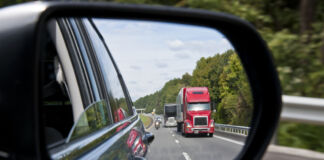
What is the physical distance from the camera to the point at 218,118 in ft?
7.42

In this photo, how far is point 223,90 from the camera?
233cm

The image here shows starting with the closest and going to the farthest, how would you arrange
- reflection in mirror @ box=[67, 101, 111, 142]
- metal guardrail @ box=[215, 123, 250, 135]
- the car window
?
reflection in mirror @ box=[67, 101, 111, 142] < metal guardrail @ box=[215, 123, 250, 135] < the car window

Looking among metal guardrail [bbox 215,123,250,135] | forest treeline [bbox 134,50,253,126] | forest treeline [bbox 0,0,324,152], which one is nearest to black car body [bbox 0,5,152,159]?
forest treeline [bbox 134,50,253,126]

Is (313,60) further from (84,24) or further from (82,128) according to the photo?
(82,128)

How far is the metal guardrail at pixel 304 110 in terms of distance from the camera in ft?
16.1

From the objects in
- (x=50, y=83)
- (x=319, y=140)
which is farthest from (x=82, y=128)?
(x=319, y=140)

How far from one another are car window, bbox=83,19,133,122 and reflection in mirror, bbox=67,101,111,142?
0.56 ft

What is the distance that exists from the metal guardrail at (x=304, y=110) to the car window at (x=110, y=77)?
3.14 meters

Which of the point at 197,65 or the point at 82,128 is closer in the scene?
the point at 82,128

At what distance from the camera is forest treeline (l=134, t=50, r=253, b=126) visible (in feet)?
6.33

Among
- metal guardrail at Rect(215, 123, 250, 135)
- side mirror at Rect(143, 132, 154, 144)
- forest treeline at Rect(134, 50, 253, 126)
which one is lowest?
side mirror at Rect(143, 132, 154, 144)

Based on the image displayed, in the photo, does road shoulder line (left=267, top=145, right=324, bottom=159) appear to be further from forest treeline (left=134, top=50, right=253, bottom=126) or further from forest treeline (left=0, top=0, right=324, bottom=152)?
forest treeline (left=134, top=50, right=253, bottom=126)

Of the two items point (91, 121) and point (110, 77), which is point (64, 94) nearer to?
point (91, 121)

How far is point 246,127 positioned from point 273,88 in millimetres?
386
